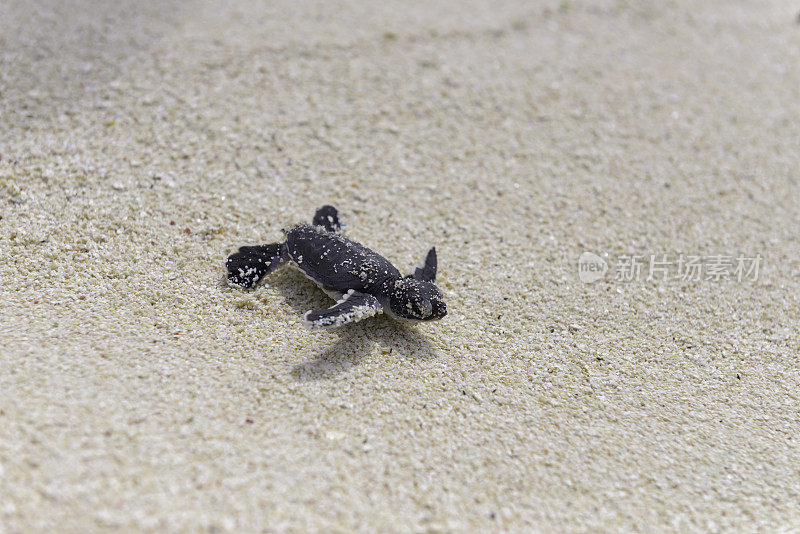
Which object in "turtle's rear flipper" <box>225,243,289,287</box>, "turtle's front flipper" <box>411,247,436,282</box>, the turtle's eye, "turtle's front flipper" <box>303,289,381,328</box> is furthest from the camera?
"turtle's front flipper" <box>411,247,436,282</box>

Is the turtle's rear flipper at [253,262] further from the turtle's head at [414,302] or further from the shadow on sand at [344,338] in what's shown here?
the turtle's head at [414,302]
